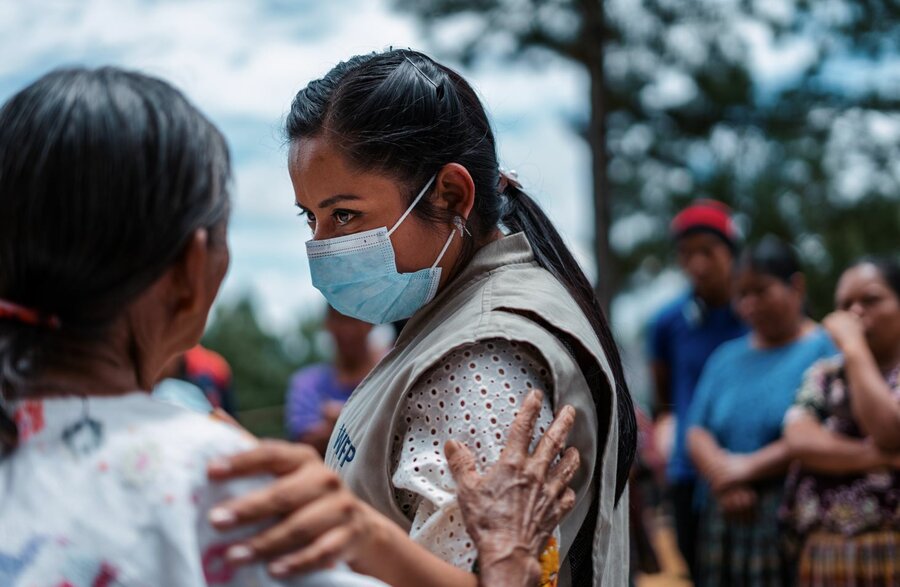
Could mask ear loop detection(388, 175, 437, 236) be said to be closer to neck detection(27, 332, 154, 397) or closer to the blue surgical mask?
the blue surgical mask

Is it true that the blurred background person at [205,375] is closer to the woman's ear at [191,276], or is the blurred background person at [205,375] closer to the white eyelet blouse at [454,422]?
the white eyelet blouse at [454,422]

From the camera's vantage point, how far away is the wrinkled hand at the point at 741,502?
13.8ft

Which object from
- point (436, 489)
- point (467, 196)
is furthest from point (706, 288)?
point (436, 489)

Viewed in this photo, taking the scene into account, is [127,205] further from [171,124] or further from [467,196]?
[467,196]

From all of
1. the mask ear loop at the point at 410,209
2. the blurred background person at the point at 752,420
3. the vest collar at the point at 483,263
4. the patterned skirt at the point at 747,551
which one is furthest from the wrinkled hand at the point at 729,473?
the mask ear loop at the point at 410,209

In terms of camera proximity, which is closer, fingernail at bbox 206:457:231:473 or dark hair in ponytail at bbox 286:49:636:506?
fingernail at bbox 206:457:231:473

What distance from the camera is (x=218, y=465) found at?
3.81ft

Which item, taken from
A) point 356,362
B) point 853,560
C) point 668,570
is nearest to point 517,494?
point 853,560

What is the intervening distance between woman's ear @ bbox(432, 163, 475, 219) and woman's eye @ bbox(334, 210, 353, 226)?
156mm

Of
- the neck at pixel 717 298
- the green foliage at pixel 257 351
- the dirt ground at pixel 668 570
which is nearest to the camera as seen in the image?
the neck at pixel 717 298

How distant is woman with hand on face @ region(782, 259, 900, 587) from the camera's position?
3549 millimetres

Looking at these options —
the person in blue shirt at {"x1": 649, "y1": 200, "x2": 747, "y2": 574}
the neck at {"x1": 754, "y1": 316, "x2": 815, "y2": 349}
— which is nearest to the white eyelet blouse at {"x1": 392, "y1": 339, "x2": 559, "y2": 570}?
the neck at {"x1": 754, "y1": 316, "x2": 815, "y2": 349}

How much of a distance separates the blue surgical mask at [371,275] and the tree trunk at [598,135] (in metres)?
7.44

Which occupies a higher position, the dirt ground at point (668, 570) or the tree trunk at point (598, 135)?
the tree trunk at point (598, 135)
